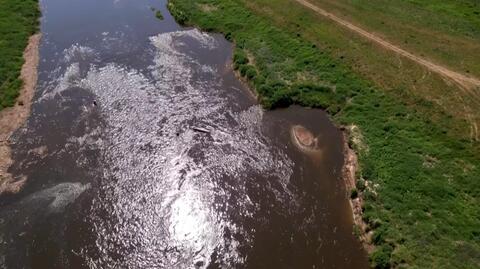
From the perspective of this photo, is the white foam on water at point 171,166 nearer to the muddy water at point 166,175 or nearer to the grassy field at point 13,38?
the muddy water at point 166,175

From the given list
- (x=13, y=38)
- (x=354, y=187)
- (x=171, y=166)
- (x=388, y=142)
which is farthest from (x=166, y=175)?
(x=13, y=38)

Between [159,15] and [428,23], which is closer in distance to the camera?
[428,23]

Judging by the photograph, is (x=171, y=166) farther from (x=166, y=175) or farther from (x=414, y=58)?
(x=414, y=58)

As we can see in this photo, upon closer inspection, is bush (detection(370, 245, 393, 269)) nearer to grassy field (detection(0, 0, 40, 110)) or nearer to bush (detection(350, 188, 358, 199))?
bush (detection(350, 188, 358, 199))

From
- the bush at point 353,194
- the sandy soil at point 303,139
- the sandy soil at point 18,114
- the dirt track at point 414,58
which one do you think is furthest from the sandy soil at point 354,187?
the sandy soil at point 18,114

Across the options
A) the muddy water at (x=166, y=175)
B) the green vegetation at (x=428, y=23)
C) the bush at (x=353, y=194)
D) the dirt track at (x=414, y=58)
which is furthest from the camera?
the green vegetation at (x=428, y=23)

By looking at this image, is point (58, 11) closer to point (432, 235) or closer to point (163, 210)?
point (163, 210)
